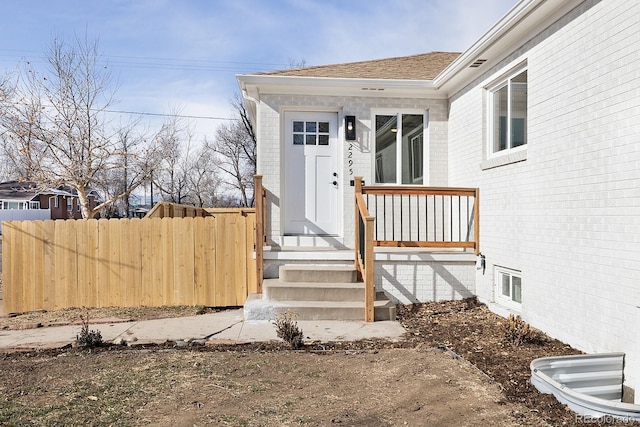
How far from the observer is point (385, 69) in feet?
27.3

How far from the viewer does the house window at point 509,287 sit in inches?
237

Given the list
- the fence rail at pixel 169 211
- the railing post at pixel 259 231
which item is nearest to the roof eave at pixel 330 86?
the railing post at pixel 259 231

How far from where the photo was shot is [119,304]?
734 cm

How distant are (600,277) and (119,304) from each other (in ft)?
21.2

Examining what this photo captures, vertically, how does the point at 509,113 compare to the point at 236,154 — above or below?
below

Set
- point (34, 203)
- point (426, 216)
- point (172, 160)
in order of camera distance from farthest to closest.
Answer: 1. point (34, 203)
2. point (172, 160)
3. point (426, 216)

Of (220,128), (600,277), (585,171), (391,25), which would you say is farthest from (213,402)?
(220,128)

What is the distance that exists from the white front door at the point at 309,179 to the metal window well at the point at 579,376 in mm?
4646

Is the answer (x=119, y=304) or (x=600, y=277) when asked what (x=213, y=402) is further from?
(x=119, y=304)

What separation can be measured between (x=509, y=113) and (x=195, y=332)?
4.80 metres

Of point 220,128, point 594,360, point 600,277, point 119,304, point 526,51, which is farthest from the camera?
point 220,128

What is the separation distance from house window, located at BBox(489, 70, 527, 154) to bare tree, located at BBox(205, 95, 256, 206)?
74.9 ft

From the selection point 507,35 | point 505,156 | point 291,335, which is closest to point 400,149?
point 505,156

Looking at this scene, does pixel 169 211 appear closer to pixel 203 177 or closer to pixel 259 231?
pixel 259 231
